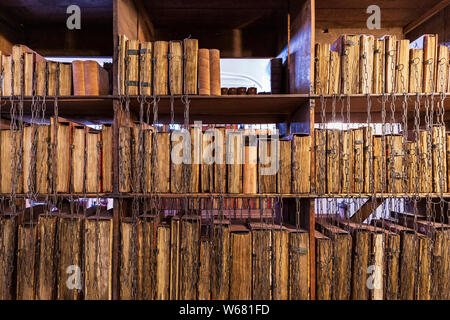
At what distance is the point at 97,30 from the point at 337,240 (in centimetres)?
229

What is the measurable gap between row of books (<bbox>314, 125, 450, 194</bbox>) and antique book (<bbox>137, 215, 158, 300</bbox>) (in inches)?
39.6

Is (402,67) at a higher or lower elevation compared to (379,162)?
higher

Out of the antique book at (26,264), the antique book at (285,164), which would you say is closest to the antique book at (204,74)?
the antique book at (285,164)

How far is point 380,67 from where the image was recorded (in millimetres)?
1412

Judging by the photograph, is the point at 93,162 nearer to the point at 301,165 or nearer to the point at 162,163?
the point at 162,163

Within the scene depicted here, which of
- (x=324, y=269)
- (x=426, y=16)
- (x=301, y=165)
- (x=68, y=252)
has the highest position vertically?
(x=426, y=16)

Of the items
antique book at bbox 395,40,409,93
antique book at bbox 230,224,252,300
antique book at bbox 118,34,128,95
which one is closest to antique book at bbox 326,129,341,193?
antique book at bbox 395,40,409,93

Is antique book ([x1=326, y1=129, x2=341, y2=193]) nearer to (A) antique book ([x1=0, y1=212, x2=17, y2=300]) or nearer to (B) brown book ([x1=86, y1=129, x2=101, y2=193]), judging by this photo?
(B) brown book ([x1=86, y1=129, x2=101, y2=193])

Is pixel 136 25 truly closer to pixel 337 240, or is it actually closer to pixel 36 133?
pixel 36 133

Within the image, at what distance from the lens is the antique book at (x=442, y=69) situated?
1.41 metres

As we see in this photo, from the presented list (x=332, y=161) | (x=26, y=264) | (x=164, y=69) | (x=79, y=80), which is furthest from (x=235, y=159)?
(x=26, y=264)

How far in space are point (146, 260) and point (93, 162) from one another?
25.3 inches

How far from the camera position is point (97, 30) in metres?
1.93
